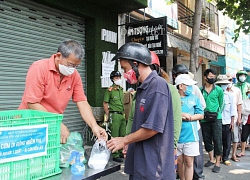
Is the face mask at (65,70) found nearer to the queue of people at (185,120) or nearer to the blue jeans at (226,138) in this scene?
the queue of people at (185,120)

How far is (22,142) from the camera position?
1605 mm

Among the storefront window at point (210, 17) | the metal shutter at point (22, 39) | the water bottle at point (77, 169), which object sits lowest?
the water bottle at point (77, 169)

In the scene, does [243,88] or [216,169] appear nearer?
[216,169]

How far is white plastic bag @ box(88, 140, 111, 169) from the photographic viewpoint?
2039 millimetres

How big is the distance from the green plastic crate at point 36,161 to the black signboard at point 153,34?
4855 millimetres

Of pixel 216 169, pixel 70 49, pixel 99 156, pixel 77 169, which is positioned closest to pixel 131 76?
pixel 70 49

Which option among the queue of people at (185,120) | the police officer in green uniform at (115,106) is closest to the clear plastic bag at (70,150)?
the queue of people at (185,120)

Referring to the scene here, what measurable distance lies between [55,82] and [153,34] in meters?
4.49

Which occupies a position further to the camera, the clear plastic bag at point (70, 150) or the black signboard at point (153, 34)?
the black signboard at point (153, 34)

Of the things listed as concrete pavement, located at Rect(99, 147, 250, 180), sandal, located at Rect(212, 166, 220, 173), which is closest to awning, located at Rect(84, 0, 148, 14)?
concrete pavement, located at Rect(99, 147, 250, 180)

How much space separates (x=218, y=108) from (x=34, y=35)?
13.6 feet

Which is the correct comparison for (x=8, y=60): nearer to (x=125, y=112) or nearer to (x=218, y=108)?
(x=125, y=112)

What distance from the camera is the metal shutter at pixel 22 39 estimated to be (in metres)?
4.62

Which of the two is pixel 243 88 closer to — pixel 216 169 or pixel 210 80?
pixel 210 80
